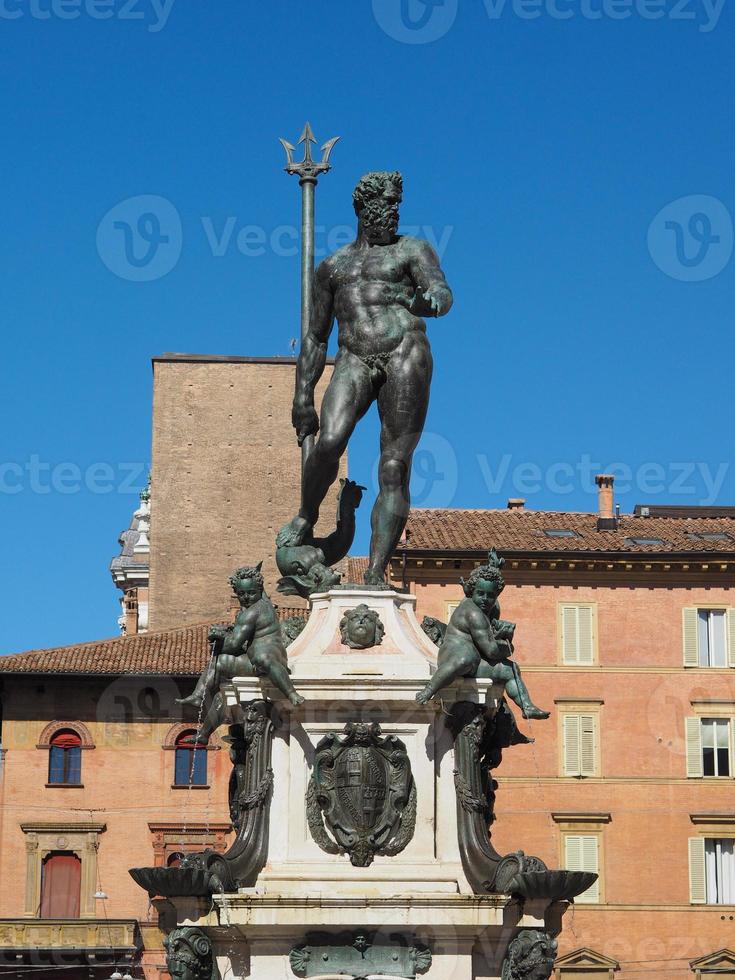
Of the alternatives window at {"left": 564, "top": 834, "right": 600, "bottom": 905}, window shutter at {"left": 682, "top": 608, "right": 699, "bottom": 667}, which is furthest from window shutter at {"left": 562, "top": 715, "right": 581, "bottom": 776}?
window shutter at {"left": 682, "top": 608, "right": 699, "bottom": 667}

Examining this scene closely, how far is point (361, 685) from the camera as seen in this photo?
14703mm

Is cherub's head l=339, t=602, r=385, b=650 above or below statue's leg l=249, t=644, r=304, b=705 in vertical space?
above

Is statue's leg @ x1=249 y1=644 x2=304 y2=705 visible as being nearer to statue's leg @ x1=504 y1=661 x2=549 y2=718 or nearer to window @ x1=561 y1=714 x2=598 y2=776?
statue's leg @ x1=504 y1=661 x2=549 y2=718

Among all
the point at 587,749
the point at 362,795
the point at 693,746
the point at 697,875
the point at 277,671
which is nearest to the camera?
the point at 362,795

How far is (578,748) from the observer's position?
179 feet

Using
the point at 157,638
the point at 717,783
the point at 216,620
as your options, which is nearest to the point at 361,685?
Result: the point at 717,783

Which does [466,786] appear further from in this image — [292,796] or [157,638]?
[157,638]

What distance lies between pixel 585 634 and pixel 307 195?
3870 centimetres

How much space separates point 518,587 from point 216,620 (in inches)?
476

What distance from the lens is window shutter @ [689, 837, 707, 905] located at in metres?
53.6

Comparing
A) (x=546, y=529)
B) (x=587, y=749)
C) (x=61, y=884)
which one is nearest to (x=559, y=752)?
(x=587, y=749)

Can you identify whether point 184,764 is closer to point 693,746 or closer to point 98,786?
point 98,786

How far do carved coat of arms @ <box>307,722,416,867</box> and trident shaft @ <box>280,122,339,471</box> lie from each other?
384 cm

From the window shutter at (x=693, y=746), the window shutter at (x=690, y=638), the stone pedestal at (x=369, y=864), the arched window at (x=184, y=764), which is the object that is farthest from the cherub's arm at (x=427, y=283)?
the arched window at (x=184, y=764)
